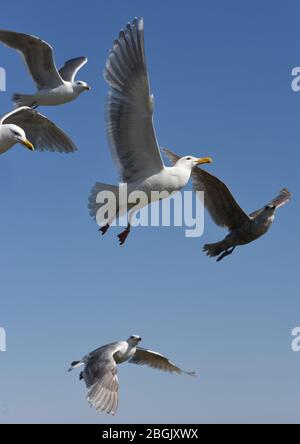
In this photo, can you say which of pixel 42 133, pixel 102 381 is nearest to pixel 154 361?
pixel 102 381

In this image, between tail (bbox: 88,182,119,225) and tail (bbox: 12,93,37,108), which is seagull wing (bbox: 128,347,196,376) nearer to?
tail (bbox: 88,182,119,225)

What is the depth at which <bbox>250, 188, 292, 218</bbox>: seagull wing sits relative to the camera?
9.45 metres

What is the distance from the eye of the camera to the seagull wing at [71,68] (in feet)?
40.8

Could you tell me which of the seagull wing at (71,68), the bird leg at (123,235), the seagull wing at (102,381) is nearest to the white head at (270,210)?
the bird leg at (123,235)

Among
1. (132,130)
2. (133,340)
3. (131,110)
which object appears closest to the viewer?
(131,110)

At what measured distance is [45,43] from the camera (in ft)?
34.9

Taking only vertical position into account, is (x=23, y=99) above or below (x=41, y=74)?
below

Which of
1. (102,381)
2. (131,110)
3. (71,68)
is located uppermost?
(71,68)

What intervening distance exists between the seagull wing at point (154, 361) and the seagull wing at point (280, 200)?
2190 millimetres

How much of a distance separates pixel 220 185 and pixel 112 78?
8.52 ft

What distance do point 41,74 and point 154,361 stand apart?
431 cm

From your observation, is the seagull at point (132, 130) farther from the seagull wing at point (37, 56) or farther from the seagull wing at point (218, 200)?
the seagull wing at point (37, 56)

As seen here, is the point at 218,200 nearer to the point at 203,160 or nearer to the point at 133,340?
the point at 203,160

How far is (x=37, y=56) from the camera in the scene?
1079cm
